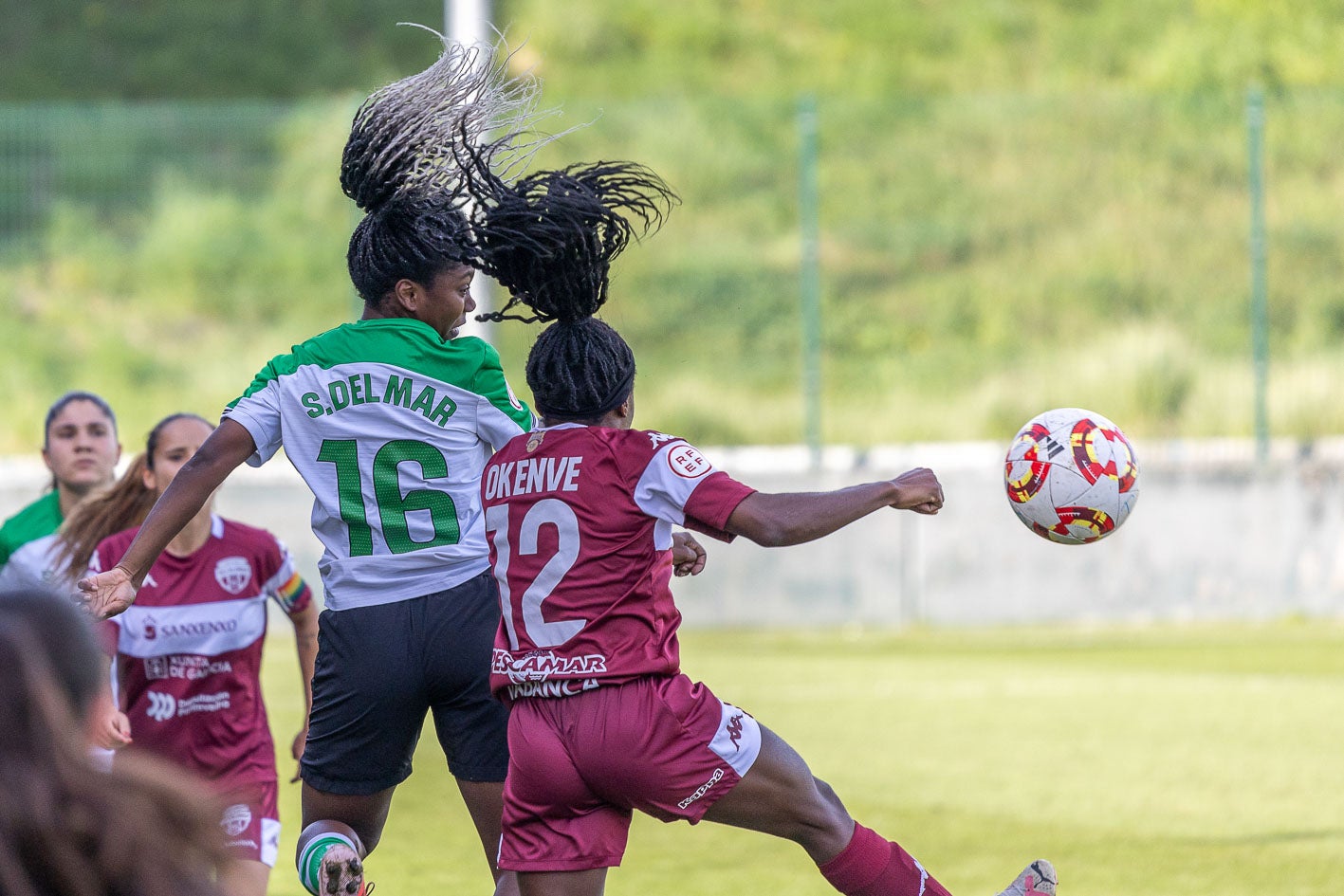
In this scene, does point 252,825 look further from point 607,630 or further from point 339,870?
point 607,630

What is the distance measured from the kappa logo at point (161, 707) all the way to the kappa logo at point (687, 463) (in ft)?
7.45

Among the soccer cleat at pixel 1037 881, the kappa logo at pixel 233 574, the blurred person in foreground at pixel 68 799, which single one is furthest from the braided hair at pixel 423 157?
the blurred person in foreground at pixel 68 799

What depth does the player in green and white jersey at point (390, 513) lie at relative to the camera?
14.9 ft

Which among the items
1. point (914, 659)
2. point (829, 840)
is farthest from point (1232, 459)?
point (829, 840)

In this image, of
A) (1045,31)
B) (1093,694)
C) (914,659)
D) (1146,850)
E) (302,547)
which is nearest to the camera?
(1146,850)

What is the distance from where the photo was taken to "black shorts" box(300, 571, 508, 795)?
14.9ft

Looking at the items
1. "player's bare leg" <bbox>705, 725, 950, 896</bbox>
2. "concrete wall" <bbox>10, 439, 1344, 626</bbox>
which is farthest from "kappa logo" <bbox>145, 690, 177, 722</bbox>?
"concrete wall" <bbox>10, 439, 1344, 626</bbox>

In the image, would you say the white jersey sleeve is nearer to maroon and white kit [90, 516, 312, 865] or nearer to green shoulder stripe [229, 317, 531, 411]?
green shoulder stripe [229, 317, 531, 411]

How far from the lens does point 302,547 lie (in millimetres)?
14945

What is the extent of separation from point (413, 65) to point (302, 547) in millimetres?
16602

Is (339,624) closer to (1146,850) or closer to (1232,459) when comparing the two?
(1146,850)

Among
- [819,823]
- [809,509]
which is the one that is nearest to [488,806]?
[819,823]

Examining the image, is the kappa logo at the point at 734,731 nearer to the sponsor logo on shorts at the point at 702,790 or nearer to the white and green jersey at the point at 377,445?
the sponsor logo on shorts at the point at 702,790

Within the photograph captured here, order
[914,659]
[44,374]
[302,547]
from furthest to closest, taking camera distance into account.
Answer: [44,374] < [302,547] < [914,659]
